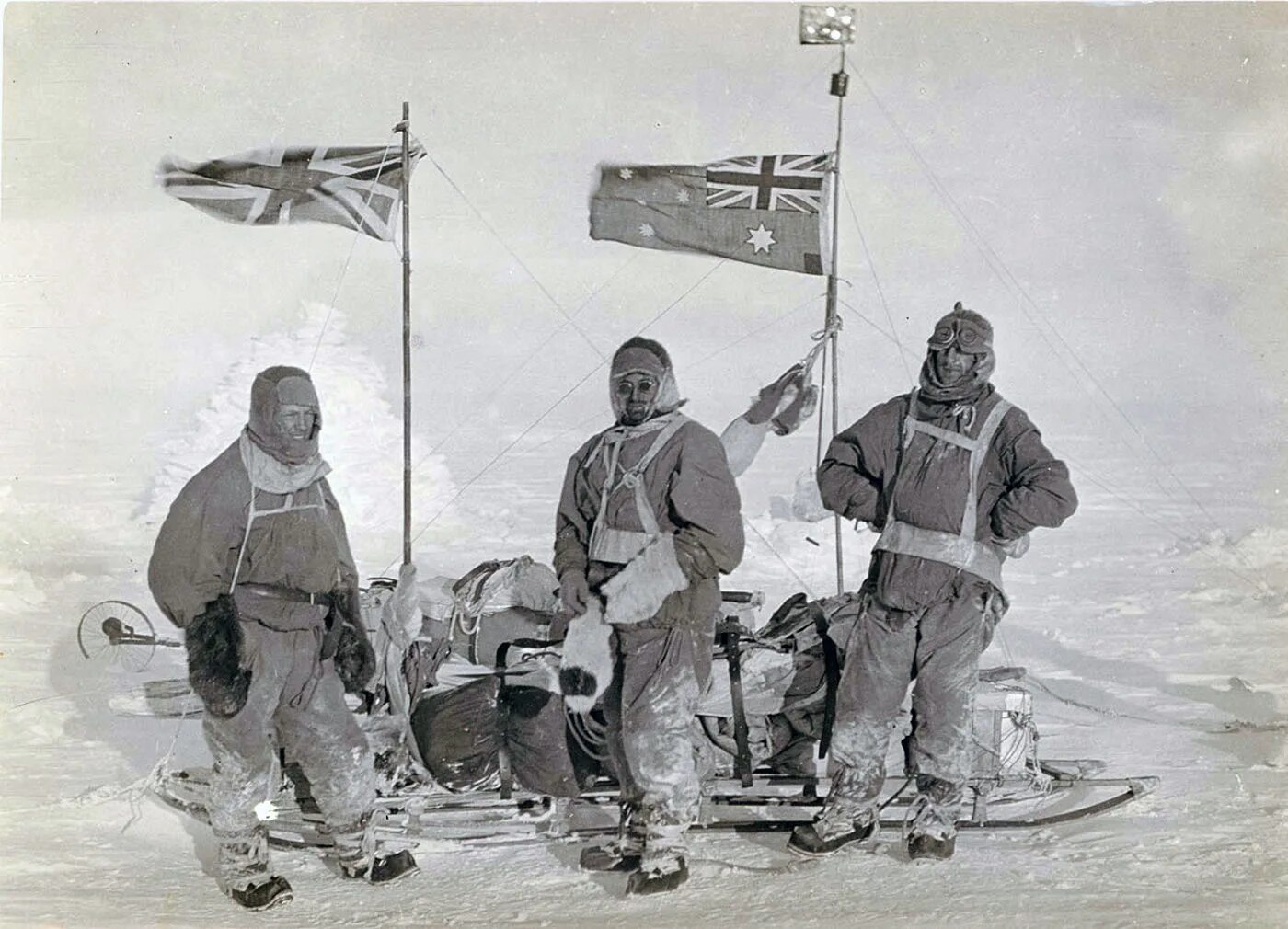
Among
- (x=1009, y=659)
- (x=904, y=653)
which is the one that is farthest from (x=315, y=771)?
(x=1009, y=659)

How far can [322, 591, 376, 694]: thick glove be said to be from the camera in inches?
181

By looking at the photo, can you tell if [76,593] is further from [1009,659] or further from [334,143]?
[1009,659]

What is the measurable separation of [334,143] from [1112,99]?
3.85 m

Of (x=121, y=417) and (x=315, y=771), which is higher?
(x=121, y=417)

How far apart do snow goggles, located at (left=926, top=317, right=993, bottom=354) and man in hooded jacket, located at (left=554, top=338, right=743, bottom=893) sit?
3.20ft

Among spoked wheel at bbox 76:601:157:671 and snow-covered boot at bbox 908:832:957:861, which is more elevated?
spoked wheel at bbox 76:601:157:671

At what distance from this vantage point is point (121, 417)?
6.18 meters

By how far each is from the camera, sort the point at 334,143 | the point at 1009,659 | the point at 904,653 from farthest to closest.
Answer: the point at 1009,659
the point at 334,143
the point at 904,653

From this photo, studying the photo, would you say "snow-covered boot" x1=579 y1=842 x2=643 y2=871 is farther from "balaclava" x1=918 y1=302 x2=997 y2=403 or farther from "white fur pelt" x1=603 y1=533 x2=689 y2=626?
"balaclava" x1=918 y1=302 x2=997 y2=403

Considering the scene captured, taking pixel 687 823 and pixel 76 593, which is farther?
pixel 76 593

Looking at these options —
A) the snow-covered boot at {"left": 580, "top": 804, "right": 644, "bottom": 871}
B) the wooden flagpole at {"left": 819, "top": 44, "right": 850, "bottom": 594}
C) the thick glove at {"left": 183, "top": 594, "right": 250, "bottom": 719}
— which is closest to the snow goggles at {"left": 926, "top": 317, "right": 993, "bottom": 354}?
the wooden flagpole at {"left": 819, "top": 44, "right": 850, "bottom": 594}

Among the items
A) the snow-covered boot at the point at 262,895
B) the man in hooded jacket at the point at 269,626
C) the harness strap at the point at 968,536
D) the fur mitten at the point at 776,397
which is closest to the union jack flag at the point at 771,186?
the fur mitten at the point at 776,397

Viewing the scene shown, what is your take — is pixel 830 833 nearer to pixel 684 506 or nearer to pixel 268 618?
pixel 684 506

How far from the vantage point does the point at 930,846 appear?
15.2 ft
